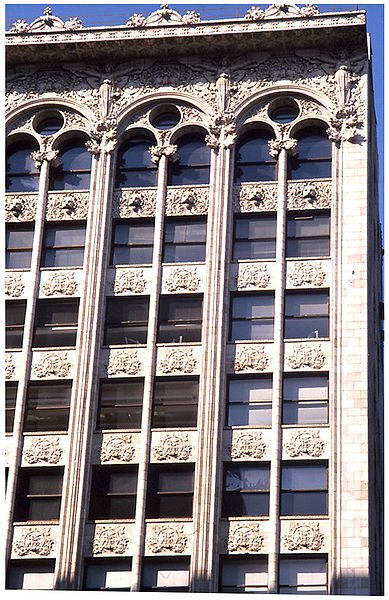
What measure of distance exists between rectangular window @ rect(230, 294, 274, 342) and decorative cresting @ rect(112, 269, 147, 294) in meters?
3.67

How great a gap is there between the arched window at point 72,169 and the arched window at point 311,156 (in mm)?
8488

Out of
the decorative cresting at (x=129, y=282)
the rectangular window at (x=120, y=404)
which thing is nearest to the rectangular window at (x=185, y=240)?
the decorative cresting at (x=129, y=282)

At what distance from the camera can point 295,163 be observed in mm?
59125

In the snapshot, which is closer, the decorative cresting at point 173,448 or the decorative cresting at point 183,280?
the decorative cresting at point 173,448

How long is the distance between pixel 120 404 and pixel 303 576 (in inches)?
377

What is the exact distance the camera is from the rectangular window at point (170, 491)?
52469 millimetres

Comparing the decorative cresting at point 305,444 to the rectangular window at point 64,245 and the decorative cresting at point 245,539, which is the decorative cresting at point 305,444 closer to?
the decorative cresting at point 245,539

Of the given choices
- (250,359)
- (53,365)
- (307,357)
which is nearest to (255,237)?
(250,359)

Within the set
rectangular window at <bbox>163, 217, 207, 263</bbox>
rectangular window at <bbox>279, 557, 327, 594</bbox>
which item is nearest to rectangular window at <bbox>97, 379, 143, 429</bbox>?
rectangular window at <bbox>163, 217, 207, 263</bbox>

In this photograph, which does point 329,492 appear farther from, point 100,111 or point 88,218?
point 100,111

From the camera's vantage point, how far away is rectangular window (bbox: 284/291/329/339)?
181 feet

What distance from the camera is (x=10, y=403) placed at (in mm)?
55469

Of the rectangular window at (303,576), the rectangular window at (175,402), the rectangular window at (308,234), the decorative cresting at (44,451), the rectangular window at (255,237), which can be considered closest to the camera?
the rectangular window at (303,576)

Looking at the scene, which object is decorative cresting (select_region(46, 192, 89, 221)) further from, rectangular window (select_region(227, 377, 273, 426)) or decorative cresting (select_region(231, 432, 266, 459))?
decorative cresting (select_region(231, 432, 266, 459))
